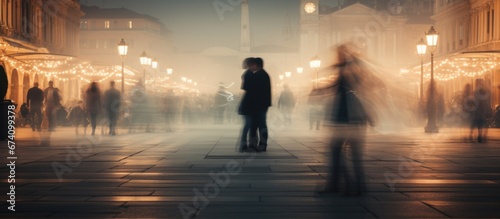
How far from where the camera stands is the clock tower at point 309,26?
4749 inches

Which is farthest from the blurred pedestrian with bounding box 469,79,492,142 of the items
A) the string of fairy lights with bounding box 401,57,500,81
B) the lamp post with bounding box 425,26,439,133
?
the string of fairy lights with bounding box 401,57,500,81

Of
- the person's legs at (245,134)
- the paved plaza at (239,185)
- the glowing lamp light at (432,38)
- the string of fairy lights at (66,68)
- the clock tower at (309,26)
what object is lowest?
the paved plaza at (239,185)

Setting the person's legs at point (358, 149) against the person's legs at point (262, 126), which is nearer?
the person's legs at point (358, 149)

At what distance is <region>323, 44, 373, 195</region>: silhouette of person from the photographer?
366 inches

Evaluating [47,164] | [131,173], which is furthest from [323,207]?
[47,164]

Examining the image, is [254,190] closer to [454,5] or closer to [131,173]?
[131,173]

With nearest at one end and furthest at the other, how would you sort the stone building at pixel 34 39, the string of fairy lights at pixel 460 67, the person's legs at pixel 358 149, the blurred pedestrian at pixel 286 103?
the person's legs at pixel 358 149 → the blurred pedestrian at pixel 286 103 → the stone building at pixel 34 39 → the string of fairy lights at pixel 460 67

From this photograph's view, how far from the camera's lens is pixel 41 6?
184 ft

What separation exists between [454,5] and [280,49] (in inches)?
2906

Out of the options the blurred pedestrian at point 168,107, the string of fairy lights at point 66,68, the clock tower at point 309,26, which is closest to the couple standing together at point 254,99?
the blurred pedestrian at point 168,107

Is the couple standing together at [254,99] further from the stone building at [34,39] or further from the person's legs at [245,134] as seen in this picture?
the stone building at [34,39]

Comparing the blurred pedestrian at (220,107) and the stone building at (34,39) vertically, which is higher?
the stone building at (34,39)

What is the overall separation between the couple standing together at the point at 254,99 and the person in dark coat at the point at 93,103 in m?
10.3

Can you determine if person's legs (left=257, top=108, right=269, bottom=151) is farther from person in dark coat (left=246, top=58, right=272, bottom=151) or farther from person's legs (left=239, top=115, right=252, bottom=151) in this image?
person's legs (left=239, top=115, right=252, bottom=151)
